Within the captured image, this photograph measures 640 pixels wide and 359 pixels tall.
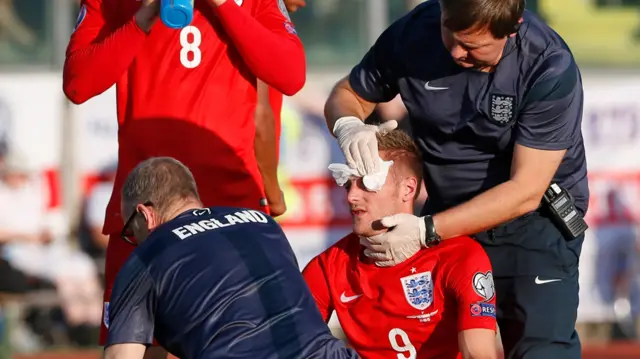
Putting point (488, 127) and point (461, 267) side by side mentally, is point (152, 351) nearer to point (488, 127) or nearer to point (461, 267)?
point (461, 267)

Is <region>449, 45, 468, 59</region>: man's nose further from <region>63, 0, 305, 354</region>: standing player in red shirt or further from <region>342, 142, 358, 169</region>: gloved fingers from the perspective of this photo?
<region>63, 0, 305, 354</region>: standing player in red shirt

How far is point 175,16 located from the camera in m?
4.06

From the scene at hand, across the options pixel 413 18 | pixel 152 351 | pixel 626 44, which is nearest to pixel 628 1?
pixel 626 44

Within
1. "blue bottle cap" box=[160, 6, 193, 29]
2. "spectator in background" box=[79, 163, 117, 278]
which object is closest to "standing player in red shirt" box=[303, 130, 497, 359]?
"blue bottle cap" box=[160, 6, 193, 29]

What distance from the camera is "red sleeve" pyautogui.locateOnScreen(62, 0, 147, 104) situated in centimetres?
427

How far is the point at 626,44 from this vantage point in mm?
10992

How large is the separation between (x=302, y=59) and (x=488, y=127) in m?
0.73

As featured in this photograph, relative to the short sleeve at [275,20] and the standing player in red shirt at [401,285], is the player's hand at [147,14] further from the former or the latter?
the standing player in red shirt at [401,285]

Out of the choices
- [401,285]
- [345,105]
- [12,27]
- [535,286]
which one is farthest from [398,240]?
[12,27]

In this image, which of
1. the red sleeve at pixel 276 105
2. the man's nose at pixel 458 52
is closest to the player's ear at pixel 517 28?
the man's nose at pixel 458 52

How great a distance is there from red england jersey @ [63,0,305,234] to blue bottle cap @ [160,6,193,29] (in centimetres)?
29

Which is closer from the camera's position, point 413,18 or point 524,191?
point 524,191

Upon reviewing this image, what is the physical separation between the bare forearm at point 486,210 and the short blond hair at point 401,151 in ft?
0.81

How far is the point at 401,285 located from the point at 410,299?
0.06 metres
